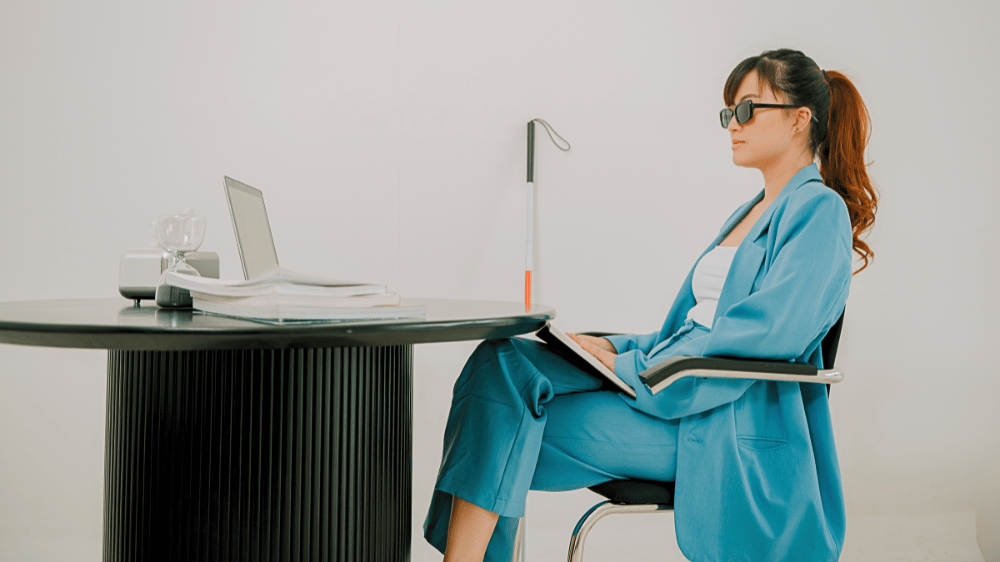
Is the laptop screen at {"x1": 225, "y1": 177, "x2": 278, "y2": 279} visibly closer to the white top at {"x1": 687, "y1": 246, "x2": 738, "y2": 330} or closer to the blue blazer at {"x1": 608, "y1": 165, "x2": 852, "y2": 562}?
the blue blazer at {"x1": 608, "y1": 165, "x2": 852, "y2": 562}

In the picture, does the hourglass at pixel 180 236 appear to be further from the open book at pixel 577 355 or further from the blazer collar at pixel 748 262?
the blazer collar at pixel 748 262

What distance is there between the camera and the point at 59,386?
2270mm

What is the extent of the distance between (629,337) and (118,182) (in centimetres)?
193

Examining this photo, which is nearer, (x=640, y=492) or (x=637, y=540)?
(x=640, y=492)

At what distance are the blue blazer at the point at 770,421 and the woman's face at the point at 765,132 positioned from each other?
0.72 ft

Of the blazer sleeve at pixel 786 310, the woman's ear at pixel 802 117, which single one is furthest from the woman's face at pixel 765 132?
the blazer sleeve at pixel 786 310

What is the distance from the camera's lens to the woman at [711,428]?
3.71 ft

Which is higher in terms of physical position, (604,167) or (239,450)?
(604,167)

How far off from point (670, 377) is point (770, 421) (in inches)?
12.0

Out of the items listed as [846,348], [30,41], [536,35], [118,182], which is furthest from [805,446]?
[30,41]

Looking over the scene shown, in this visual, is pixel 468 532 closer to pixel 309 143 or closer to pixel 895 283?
pixel 309 143

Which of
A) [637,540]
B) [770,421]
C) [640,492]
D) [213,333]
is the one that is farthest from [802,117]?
[637,540]

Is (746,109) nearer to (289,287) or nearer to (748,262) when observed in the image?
(748,262)

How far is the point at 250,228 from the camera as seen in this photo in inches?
51.8
